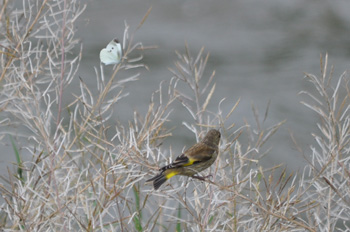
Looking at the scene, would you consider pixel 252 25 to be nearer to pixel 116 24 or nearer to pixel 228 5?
pixel 228 5

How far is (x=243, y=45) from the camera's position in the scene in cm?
711

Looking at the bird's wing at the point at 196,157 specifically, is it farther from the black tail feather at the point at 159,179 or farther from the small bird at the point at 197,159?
the black tail feather at the point at 159,179

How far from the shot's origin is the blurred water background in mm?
6402

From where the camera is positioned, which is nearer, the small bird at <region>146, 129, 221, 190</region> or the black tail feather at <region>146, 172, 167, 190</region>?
the black tail feather at <region>146, 172, 167, 190</region>

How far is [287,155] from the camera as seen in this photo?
6.09 meters

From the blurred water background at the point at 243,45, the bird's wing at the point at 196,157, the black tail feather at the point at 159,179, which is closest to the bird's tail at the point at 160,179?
the black tail feather at the point at 159,179

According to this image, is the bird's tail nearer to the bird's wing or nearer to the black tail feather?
the black tail feather

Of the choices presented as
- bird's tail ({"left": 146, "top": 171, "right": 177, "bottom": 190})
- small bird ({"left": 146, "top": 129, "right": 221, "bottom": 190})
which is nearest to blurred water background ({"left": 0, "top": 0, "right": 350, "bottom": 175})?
small bird ({"left": 146, "top": 129, "right": 221, "bottom": 190})

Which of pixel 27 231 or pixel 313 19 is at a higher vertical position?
pixel 27 231

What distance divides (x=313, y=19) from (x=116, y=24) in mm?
1818

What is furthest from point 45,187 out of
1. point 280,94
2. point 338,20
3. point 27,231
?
point 338,20

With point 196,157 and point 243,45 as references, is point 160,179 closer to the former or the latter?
point 196,157

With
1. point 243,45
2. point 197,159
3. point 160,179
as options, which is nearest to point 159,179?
point 160,179

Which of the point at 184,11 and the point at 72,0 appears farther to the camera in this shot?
the point at 184,11
